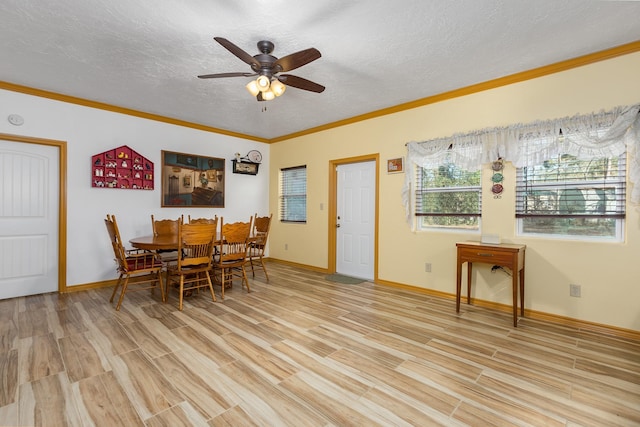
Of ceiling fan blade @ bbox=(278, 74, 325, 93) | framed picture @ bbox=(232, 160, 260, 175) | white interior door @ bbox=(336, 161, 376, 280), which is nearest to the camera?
ceiling fan blade @ bbox=(278, 74, 325, 93)

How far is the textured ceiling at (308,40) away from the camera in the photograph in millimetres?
2174

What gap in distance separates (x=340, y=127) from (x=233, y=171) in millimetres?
2276

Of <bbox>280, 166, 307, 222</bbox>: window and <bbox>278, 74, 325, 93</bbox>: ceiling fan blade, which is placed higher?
<bbox>278, 74, 325, 93</bbox>: ceiling fan blade

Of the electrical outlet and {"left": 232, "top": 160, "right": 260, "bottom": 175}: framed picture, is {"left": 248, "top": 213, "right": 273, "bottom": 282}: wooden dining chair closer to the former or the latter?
{"left": 232, "top": 160, "right": 260, "bottom": 175}: framed picture

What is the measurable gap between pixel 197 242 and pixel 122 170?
2054mm

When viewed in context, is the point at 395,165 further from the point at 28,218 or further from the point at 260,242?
the point at 28,218

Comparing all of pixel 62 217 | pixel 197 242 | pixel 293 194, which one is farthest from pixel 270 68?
pixel 62 217

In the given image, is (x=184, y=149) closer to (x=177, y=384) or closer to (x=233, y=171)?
(x=233, y=171)

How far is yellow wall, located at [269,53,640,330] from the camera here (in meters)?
2.67

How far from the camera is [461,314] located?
3166 millimetres

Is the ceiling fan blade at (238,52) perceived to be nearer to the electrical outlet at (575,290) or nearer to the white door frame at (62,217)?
the white door frame at (62,217)

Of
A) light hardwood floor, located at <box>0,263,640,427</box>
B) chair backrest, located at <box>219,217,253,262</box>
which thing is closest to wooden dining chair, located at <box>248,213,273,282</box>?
chair backrest, located at <box>219,217,253,262</box>

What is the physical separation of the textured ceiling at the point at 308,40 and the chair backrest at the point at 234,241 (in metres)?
1.76

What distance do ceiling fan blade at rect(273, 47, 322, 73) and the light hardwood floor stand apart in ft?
7.84
